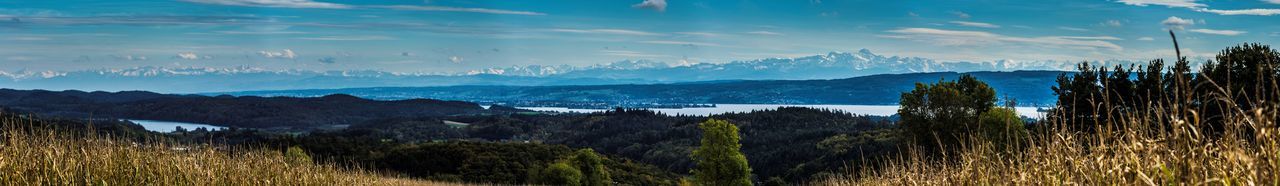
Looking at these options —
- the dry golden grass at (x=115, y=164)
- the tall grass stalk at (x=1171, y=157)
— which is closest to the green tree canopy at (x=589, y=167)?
the dry golden grass at (x=115, y=164)

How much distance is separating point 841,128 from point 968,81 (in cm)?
10114

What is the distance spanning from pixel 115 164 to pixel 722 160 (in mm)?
47330

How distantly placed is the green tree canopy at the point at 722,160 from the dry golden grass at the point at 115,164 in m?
44.1

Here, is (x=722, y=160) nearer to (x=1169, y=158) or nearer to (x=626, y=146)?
(x=1169, y=158)

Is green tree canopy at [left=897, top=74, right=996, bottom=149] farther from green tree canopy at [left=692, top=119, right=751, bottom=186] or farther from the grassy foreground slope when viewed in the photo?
the grassy foreground slope

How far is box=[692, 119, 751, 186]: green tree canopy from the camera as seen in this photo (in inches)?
2323

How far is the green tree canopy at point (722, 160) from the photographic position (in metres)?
59.0

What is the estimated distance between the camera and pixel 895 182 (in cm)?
1113

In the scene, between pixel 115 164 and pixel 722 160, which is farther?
pixel 722 160

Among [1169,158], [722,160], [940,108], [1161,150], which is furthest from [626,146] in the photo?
[1169,158]

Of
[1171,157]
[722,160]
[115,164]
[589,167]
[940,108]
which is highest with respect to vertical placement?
[1171,157]

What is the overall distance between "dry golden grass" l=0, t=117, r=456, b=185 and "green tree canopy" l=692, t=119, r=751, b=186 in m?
44.1

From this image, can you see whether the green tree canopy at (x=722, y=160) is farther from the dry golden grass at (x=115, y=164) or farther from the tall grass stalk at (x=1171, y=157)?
the tall grass stalk at (x=1171, y=157)

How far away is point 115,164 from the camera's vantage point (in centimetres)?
1334
